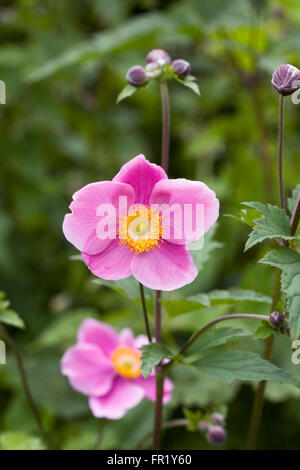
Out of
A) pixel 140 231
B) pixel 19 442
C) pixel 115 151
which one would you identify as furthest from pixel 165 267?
pixel 115 151

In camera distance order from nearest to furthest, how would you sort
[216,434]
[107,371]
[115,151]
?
[216,434] < [107,371] < [115,151]

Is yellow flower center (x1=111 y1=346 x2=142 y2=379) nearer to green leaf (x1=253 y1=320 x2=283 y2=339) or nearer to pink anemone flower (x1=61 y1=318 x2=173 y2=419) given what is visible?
pink anemone flower (x1=61 y1=318 x2=173 y2=419)

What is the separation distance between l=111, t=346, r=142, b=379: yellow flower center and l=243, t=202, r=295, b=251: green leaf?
24.4 inches

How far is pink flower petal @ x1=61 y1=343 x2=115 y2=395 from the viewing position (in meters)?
1.41

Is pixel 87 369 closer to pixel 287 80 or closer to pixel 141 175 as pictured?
pixel 141 175

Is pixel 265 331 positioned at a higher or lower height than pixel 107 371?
higher

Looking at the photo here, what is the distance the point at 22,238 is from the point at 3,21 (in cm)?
97

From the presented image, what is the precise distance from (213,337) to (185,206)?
259mm

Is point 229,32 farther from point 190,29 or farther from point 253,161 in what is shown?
point 253,161

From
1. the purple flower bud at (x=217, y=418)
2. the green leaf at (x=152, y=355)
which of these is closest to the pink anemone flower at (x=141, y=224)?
the green leaf at (x=152, y=355)

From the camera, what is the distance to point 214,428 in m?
1.23

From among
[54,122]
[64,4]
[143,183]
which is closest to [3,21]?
[64,4]

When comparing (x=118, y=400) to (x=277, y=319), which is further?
(x=118, y=400)

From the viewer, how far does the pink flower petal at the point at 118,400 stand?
4.33 feet
